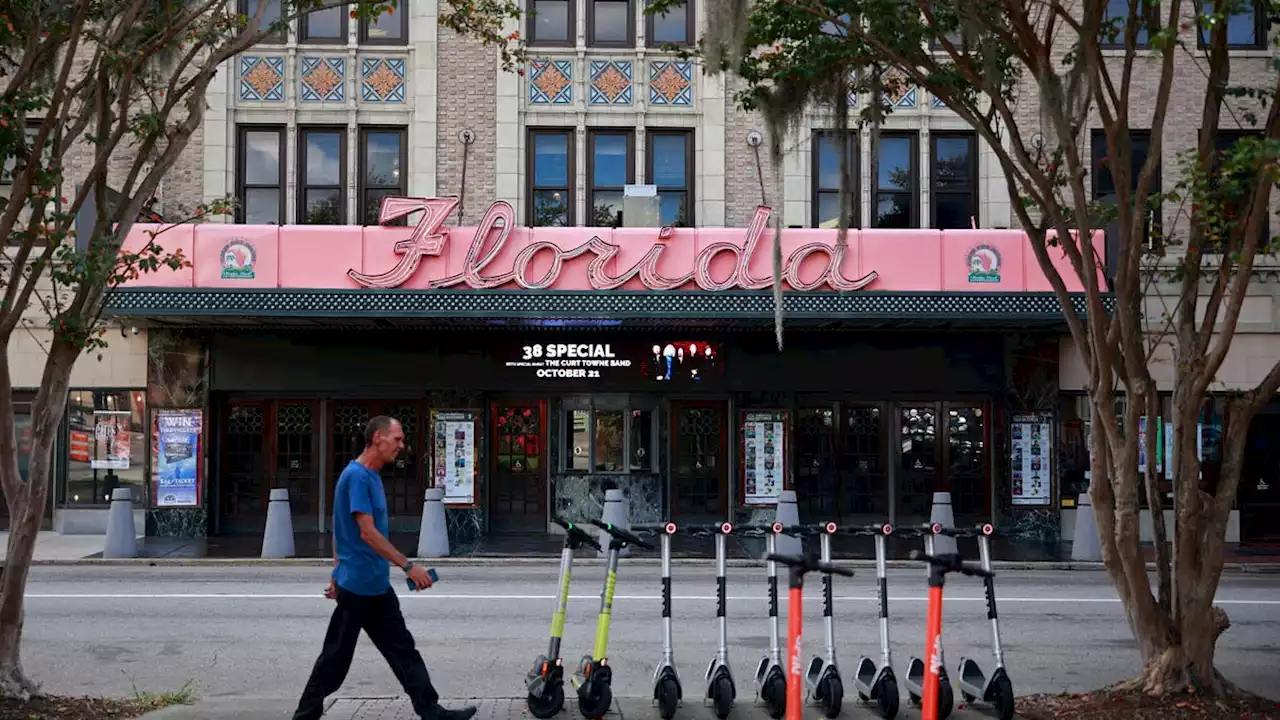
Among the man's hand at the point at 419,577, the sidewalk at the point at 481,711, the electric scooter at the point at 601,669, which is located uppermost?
the man's hand at the point at 419,577

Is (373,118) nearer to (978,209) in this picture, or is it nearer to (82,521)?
(82,521)

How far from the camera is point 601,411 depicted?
73.5 feet

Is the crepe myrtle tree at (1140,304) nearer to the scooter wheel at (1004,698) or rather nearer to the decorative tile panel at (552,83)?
the scooter wheel at (1004,698)

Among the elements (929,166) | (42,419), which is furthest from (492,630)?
(929,166)

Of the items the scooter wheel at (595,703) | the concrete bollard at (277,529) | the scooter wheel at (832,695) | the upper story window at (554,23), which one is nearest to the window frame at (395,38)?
the upper story window at (554,23)

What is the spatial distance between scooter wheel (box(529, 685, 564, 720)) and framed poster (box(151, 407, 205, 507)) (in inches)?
616

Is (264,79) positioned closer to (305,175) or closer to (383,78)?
(305,175)

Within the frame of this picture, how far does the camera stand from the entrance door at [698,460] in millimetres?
22516

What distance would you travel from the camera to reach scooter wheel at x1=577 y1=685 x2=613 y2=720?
7262 millimetres

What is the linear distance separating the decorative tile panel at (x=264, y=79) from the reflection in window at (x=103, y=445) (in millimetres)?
5546

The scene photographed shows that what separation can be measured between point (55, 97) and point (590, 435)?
49.9ft

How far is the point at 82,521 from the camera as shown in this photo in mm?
21578

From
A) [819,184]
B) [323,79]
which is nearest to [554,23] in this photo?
[323,79]

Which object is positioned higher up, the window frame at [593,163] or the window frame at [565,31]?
the window frame at [565,31]
